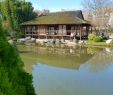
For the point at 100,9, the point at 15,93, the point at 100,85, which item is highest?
the point at 100,9

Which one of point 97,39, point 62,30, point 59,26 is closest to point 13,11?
point 59,26

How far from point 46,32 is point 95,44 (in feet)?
30.9

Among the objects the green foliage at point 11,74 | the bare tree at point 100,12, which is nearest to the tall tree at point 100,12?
the bare tree at point 100,12

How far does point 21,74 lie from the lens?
140 inches

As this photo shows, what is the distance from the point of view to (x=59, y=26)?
35.4m

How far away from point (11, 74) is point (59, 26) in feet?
107

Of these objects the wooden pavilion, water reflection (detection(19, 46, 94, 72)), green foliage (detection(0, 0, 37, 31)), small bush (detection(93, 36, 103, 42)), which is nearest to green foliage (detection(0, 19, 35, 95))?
water reflection (detection(19, 46, 94, 72))

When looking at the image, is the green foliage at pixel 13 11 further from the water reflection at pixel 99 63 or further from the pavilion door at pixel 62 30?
the water reflection at pixel 99 63

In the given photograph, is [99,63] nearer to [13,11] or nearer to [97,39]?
[97,39]

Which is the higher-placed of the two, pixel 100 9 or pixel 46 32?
pixel 100 9

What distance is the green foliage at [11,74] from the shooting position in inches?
104

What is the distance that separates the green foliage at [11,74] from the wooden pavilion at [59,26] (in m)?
28.9

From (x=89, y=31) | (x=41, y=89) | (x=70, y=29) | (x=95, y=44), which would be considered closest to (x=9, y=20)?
(x=70, y=29)

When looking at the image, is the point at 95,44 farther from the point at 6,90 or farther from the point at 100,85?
the point at 6,90
